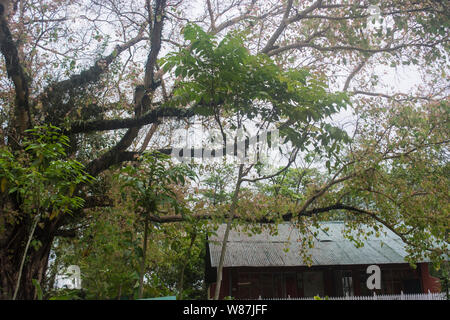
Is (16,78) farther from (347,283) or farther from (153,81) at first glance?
(347,283)

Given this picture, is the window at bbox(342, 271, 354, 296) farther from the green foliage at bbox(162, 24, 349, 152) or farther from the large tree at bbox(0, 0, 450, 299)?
the green foliage at bbox(162, 24, 349, 152)

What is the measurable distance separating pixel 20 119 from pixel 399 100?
486cm

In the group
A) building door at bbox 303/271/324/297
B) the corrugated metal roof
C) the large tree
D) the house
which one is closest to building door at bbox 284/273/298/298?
the house

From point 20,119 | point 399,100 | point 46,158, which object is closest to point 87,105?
point 20,119

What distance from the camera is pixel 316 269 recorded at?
9273 mm

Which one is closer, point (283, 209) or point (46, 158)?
point (46, 158)

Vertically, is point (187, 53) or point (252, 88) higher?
point (187, 53)

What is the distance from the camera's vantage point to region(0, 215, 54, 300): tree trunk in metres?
3.63

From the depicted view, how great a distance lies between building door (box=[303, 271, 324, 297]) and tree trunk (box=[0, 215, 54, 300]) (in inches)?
290

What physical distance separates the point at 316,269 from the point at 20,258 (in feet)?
23.6

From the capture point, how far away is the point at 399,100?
16.7ft

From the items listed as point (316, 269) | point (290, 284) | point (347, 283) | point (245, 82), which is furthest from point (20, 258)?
point (347, 283)
